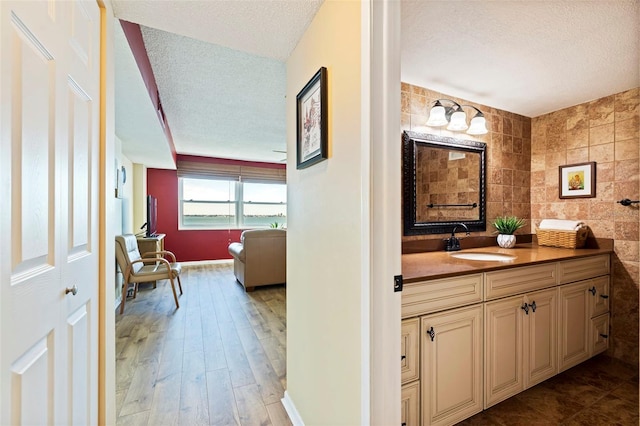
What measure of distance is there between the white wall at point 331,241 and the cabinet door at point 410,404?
370mm

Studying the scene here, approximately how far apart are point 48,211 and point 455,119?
2.47 meters

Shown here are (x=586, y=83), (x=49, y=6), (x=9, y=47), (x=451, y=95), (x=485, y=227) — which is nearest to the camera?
(x=9, y=47)

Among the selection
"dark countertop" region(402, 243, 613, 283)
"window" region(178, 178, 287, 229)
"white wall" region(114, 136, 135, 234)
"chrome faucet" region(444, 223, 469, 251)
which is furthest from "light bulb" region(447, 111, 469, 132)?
"window" region(178, 178, 287, 229)

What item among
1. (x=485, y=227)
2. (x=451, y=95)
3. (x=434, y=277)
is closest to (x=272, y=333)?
(x=434, y=277)

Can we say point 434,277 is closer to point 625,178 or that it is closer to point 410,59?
point 410,59

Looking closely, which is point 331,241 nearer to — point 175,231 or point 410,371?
point 410,371

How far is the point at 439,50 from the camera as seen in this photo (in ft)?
5.60

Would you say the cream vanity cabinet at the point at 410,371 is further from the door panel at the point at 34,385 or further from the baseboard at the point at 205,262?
the baseboard at the point at 205,262

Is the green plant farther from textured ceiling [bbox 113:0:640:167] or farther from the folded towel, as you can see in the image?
textured ceiling [bbox 113:0:640:167]

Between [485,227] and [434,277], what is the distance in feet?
4.84

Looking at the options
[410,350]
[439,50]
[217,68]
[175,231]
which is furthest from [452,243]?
[175,231]

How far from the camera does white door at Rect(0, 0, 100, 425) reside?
0.63 meters

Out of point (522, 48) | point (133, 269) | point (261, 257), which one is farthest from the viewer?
point (261, 257)

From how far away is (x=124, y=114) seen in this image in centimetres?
268
